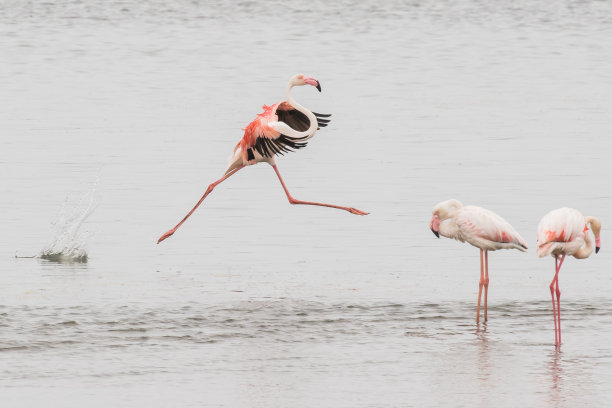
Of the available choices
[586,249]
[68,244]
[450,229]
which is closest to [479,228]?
[450,229]

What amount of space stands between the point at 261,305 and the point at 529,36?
82.7 feet

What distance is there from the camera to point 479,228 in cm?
917

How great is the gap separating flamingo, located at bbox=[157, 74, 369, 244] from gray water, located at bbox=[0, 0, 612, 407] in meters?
0.61

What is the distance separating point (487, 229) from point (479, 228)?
0.05 m

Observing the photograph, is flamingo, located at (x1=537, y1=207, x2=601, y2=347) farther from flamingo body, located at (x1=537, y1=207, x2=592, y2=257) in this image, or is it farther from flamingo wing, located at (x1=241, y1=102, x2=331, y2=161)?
flamingo wing, located at (x1=241, y1=102, x2=331, y2=161)

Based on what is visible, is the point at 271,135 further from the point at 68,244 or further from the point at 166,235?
the point at 68,244

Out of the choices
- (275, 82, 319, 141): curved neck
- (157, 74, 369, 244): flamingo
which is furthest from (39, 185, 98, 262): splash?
(275, 82, 319, 141): curved neck

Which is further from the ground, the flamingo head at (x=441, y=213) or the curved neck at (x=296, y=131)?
the curved neck at (x=296, y=131)

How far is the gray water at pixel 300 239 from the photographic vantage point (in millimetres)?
7594

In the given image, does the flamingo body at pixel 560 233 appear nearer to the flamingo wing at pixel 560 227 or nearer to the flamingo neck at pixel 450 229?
the flamingo wing at pixel 560 227

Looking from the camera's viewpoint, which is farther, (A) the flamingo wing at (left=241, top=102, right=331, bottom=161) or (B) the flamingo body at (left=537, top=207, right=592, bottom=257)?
(A) the flamingo wing at (left=241, top=102, right=331, bottom=161)

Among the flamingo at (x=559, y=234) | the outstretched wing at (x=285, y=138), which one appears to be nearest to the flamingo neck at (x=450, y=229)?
the flamingo at (x=559, y=234)

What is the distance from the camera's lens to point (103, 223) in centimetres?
1247

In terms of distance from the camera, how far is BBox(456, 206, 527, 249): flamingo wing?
30.0ft
